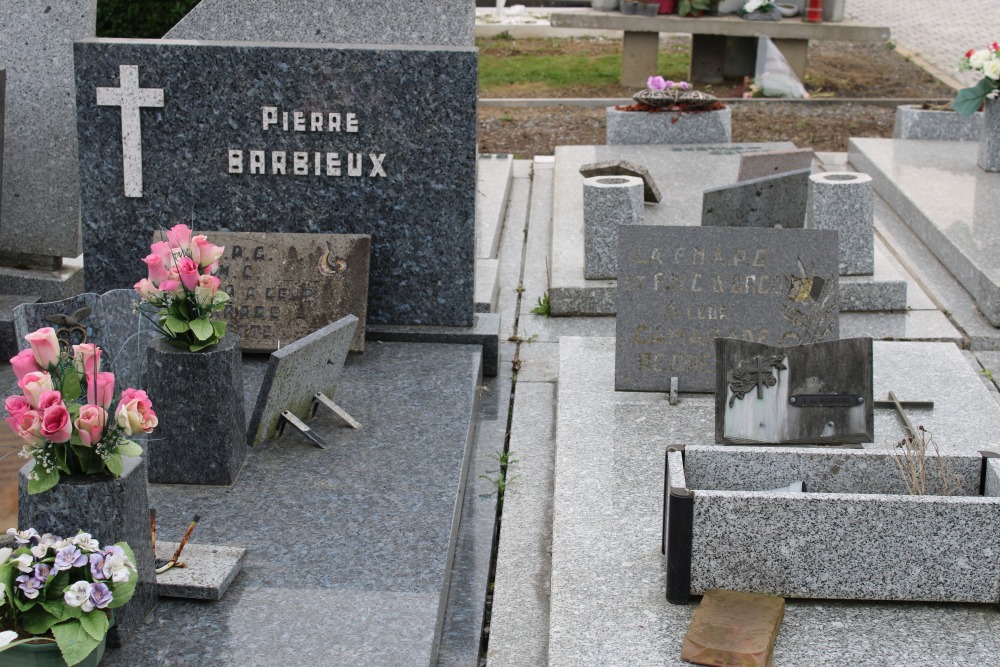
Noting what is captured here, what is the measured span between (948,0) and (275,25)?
20.3m

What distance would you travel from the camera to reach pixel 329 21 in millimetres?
6207

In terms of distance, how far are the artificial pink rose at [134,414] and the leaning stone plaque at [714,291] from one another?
2.61 metres

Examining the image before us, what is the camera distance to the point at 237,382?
456cm

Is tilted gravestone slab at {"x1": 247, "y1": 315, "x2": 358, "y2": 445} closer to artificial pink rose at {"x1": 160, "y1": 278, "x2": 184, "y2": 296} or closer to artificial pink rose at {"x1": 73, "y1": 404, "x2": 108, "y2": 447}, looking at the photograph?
artificial pink rose at {"x1": 160, "y1": 278, "x2": 184, "y2": 296}

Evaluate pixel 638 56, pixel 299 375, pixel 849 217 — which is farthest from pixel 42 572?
pixel 638 56

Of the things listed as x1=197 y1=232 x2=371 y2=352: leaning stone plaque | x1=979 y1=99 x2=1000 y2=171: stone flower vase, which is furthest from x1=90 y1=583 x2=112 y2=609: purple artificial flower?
x1=979 y1=99 x2=1000 y2=171: stone flower vase

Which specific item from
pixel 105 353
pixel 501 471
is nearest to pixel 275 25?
pixel 105 353

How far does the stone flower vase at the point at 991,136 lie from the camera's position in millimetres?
9391

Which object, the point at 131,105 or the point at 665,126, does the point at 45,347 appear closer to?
the point at 131,105

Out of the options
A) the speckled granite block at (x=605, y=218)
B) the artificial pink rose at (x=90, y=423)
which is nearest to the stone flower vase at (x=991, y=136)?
the speckled granite block at (x=605, y=218)

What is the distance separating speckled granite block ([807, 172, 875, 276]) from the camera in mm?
7070

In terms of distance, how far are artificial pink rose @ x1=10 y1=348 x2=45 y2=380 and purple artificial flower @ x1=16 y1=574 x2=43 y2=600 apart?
556mm

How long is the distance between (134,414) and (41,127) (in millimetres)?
3889

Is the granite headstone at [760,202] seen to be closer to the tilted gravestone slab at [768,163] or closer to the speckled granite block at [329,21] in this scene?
the tilted gravestone slab at [768,163]
